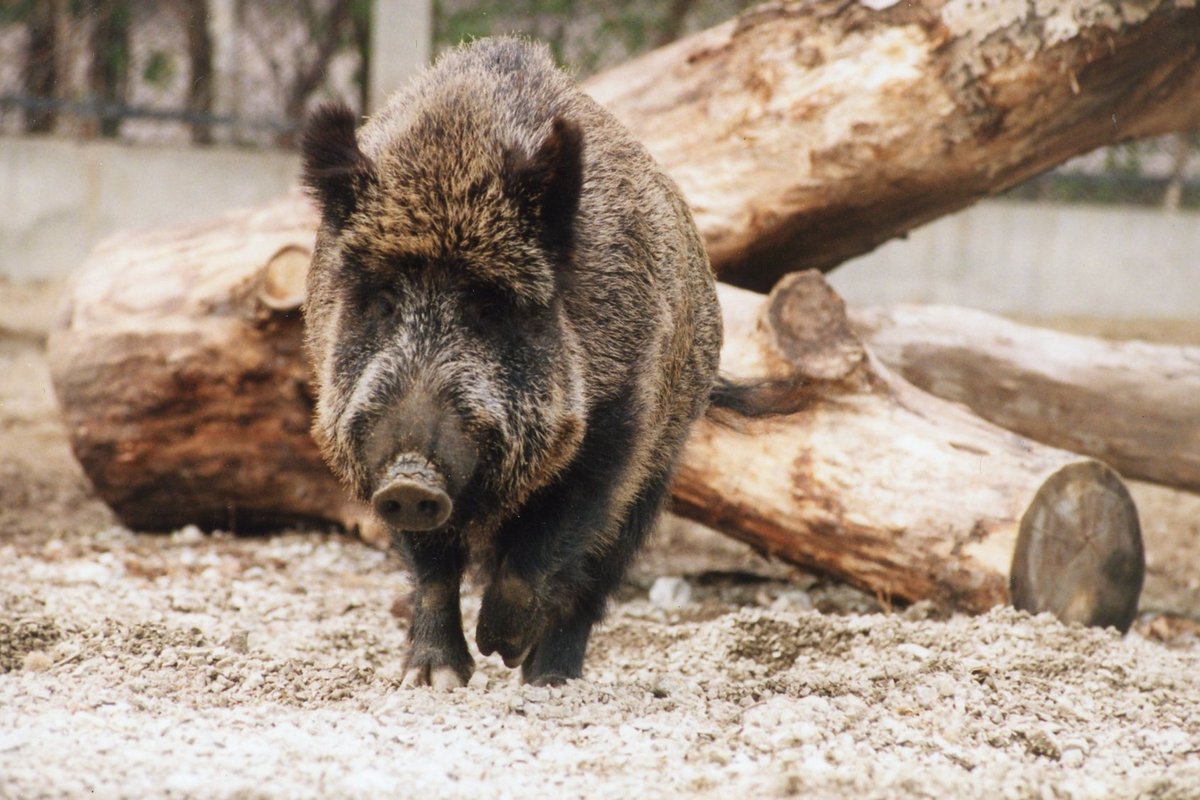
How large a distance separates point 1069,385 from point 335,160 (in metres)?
3.61

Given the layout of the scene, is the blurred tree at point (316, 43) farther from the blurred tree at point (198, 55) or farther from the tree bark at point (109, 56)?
the tree bark at point (109, 56)

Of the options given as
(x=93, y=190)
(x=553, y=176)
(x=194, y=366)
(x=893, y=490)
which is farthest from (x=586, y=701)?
(x=93, y=190)

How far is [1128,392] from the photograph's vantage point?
5.86 meters

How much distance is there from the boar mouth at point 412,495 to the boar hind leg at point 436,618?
772mm

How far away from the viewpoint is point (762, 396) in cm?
514

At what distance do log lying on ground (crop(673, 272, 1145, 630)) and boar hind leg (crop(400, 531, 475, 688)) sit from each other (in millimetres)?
1457

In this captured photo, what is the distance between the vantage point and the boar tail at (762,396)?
202 inches

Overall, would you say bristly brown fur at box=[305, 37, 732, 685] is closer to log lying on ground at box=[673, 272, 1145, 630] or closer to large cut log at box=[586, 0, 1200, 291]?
log lying on ground at box=[673, 272, 1145, 630]

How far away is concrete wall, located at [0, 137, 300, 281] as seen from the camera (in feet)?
33.9

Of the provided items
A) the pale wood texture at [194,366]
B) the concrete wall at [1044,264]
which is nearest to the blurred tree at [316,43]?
the concrete wall at [1044,264]

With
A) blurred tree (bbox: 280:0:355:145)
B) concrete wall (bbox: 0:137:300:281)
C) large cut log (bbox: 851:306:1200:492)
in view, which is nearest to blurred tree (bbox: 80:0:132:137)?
concrete wall (bbox: 0:137:300:281)

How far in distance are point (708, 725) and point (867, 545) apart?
5.59 ft

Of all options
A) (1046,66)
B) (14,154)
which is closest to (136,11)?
(14,154)

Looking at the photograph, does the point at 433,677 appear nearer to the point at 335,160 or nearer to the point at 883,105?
the point at 335,160
